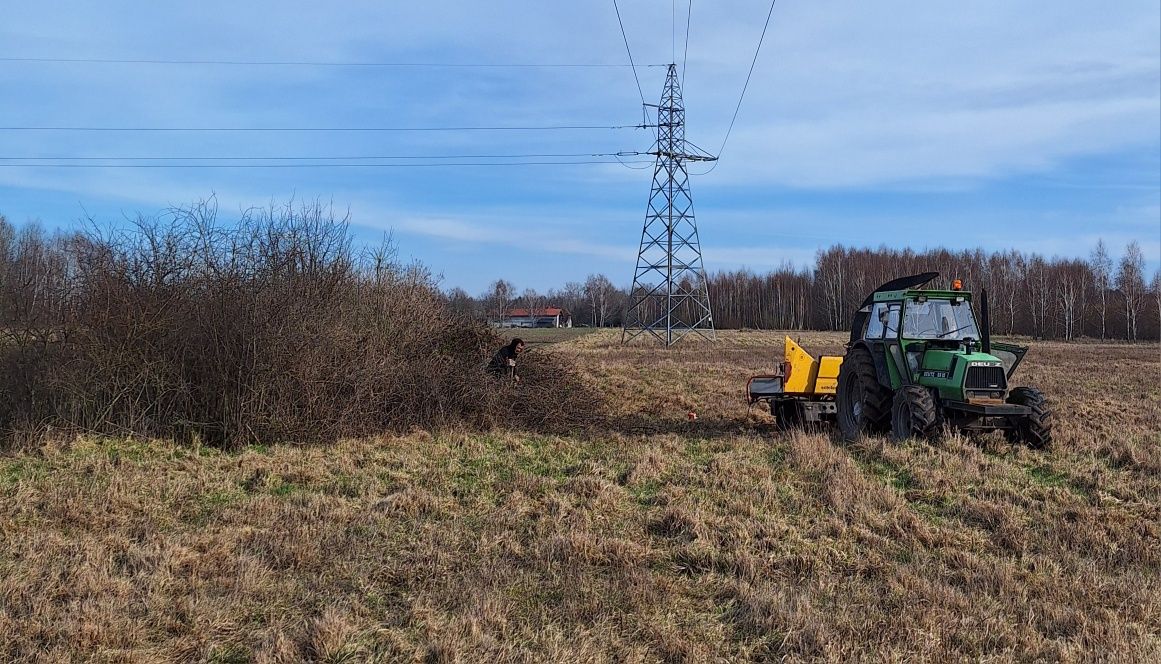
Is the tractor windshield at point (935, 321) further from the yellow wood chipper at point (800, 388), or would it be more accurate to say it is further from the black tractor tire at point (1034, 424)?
the yellow wood chipper at point (800, 388)

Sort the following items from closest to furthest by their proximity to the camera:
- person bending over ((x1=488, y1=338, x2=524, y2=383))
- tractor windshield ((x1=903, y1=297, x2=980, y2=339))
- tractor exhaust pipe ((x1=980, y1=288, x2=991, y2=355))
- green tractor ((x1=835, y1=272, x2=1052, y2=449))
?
1. green tractor ((x1=835, y1=272, x2=1052, y2=449))
2. tractor exhaust pipe ((x1=980, y1=288, x2=991, y2=355))
3. tractor windshield ((x1=903, y1=297, x2=980, y2=339))
4. person bending over ((x1=488, y1=338, x2=524, y2=383))

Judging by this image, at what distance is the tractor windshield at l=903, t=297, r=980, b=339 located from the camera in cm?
967

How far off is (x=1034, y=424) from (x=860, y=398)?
6.48ft

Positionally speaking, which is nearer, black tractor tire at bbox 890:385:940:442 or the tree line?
black tractor tire at bbox 890:385:940:442

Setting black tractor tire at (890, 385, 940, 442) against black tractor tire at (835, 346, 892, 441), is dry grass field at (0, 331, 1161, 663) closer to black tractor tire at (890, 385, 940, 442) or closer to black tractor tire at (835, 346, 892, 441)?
black tractor tire at (890, 385, 940, 442)

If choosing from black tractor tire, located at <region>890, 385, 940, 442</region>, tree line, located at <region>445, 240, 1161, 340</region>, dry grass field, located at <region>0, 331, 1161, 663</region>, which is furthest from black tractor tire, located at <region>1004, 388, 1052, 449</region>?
tree line, located at <region>445, 240, 1161, 340</region>

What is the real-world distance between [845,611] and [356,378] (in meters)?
7.36

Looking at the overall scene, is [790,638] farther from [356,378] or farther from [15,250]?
[15,250]

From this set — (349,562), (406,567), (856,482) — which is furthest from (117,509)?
(856,482)

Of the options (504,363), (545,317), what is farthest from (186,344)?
(545,317)

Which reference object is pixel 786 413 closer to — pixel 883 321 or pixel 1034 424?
pixel 883 321

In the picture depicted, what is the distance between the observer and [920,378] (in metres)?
9.43

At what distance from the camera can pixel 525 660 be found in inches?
146

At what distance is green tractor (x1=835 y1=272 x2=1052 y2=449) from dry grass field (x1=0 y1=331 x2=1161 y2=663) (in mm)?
410
